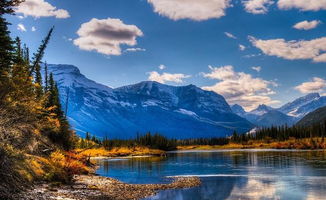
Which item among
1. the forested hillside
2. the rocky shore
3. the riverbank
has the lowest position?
the riverbank

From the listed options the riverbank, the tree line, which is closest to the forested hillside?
the tree line

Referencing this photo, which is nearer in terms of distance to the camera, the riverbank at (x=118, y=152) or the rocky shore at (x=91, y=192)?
the rocky shore at (x=91, y=192)

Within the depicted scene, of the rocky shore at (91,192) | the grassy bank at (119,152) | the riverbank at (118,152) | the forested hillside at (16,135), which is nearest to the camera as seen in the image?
the forested hillside at (16,135)

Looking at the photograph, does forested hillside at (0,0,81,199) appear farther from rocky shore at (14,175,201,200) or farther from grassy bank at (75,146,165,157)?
grassy bank at (75,146,165,157)

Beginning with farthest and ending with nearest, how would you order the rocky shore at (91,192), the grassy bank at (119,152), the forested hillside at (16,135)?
the grassy bank at (119,152), the rocky shore at (91,192), the forested hillside at (16,135)

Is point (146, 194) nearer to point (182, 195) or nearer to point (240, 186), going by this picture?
point (182, 195)

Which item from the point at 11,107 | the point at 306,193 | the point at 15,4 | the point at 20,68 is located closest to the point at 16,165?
the point at 11,107

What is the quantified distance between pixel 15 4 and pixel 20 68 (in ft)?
78.2

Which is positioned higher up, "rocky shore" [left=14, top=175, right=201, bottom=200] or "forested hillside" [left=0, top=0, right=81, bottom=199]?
"forested hillside" [left=0, top=0, right=81, bottom=199]

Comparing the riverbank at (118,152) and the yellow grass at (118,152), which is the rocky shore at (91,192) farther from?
the yellow grass at (118,152)

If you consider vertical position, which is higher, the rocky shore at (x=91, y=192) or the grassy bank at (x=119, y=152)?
the rocky shore at (x=91, y=192)

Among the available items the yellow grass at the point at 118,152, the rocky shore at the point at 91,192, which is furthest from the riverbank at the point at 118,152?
the rocky shore at the point at 91,192

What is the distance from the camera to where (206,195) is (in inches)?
1506

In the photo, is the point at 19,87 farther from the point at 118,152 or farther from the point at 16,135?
the point at 118,152
